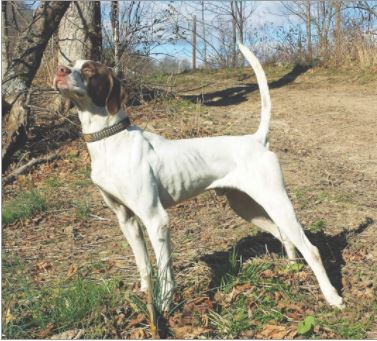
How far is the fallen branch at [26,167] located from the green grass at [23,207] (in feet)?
3.07

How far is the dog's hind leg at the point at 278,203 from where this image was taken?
3.82 meters

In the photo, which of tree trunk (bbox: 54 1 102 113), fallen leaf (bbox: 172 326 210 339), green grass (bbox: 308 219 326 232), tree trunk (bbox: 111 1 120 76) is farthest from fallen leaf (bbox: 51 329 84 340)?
tree trunk (bbox: 54 1 102 113)

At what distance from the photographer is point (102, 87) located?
3.38 meters

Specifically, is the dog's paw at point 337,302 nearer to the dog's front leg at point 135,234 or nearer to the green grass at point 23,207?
the dog's front leg at point 135,234

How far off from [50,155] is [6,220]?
2246 mm

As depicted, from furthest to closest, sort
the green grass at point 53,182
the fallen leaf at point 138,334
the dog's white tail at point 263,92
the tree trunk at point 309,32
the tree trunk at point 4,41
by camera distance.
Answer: the tree trunk at point 309,32, the tree trunk at point 4,41, the green grass at point 53,182, the dog's white tail at point 263,92, the fallen leaf at point 138,334

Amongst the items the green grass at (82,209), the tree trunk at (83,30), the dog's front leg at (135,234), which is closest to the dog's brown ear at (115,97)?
the dog's front leg at (135,234)

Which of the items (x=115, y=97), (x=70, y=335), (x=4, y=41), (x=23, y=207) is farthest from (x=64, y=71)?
(x=4, y=41)

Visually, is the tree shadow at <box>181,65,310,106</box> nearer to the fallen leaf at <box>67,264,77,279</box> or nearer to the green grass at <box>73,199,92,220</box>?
the green grass at <box>73,199,92,220</box>

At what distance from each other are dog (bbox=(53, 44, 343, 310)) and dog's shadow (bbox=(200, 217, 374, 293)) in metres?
0.53

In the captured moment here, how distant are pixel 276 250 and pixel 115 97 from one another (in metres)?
2.07

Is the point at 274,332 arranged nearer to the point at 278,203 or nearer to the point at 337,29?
the point at 278,203

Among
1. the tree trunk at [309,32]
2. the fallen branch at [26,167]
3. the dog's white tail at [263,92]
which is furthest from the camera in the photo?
the tree trunk at [309,32]

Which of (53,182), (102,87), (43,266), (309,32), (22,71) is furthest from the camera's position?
(309,32)
